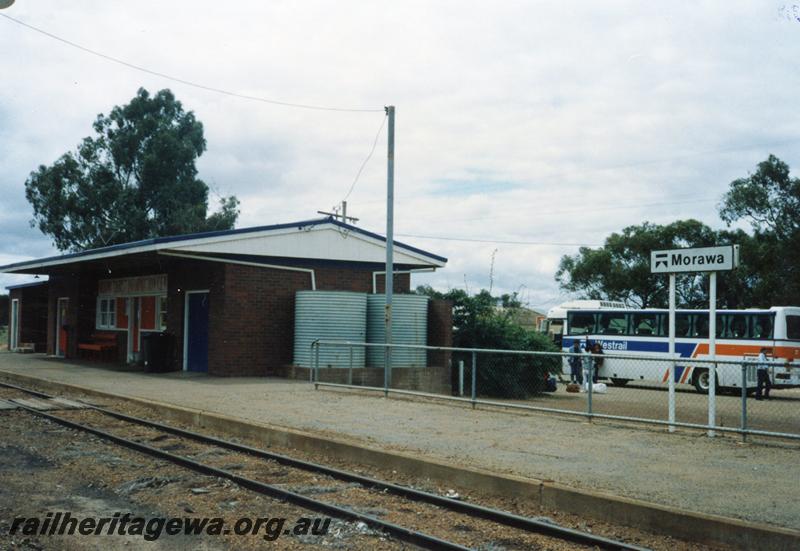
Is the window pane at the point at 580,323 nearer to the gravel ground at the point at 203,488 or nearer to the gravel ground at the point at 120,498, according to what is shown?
the gravel ground at the point at 203,488

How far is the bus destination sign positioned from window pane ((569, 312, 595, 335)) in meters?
20.7

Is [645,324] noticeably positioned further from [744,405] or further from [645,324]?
[744,405]

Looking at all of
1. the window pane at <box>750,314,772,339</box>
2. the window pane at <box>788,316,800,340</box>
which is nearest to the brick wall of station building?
the window pane at <box>750,314,772,339</box>

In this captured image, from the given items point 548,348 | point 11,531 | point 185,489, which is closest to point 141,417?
point 185,489

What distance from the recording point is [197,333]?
2256cm

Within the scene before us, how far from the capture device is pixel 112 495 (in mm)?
8141

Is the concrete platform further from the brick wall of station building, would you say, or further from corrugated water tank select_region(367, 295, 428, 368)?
corrugated water tank select_region(367, 295, 428, 368)

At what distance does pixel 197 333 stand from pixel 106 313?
8588mm

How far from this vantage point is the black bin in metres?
22.3

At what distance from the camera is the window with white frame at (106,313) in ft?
94.1

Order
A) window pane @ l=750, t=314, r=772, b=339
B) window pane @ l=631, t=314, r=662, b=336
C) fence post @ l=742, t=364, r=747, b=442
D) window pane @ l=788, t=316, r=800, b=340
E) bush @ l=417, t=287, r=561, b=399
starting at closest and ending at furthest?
1. fence post @ l=742, t=364, r=747, b=442
2. bush @ l=417, t=287, r=561, b=399
3. window pane @ l=788, t=316, r=800, b=340
4. window pane @ l=750, t=314, r=772, b=339
5. window pane @ l=631, t=314, r=662, b=336

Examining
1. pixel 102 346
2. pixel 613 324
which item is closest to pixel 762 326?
pixel 613 324

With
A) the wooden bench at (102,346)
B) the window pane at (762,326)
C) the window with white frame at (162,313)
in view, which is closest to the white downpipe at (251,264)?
the window with white frame at (162,313)

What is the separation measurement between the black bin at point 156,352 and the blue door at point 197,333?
604 millimetres
